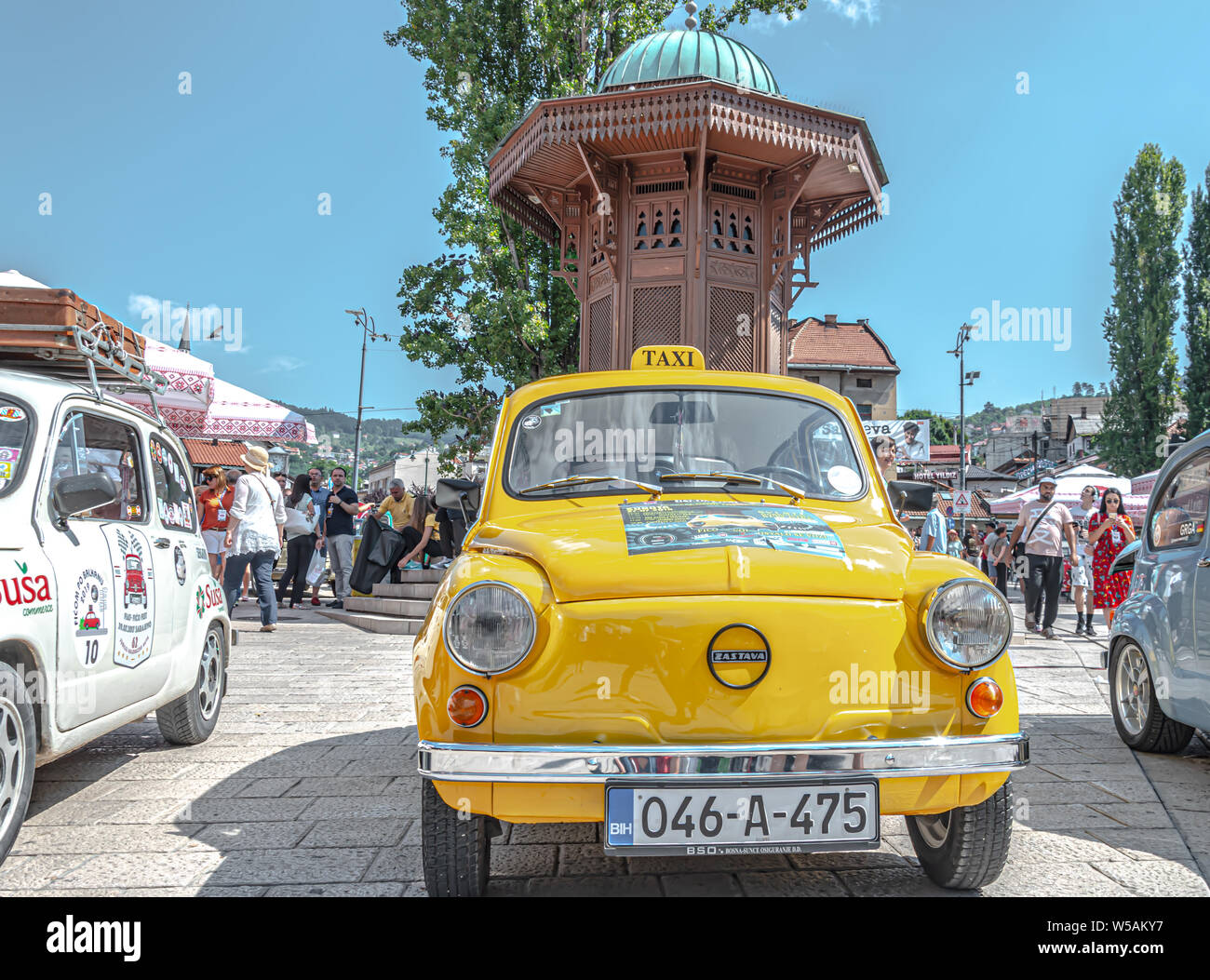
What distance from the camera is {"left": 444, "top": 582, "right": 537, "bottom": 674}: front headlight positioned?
8.15 feet

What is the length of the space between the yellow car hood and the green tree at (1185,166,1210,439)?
39.8 meters

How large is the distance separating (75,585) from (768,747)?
9.63 ft

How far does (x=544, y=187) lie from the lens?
44.4 feet

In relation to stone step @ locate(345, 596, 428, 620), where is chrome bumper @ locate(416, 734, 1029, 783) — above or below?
above

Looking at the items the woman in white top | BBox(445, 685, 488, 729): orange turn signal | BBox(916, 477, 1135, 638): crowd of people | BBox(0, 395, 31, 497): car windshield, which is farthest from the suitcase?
BBox(916, 477, 1135, 638): crowd of people

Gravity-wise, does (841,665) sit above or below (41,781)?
above

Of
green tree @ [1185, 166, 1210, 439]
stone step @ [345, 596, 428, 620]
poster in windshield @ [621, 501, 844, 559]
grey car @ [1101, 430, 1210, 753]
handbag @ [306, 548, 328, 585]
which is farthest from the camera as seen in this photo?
green tree @ [1185, 166, 1210, 439]

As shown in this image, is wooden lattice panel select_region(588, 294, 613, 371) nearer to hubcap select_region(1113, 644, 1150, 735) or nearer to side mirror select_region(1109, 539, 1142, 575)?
side mirror select_region(1109, 539, 1142, 575)

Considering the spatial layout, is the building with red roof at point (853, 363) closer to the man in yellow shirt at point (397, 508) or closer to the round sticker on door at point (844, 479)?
the man in yellow shirt at point (397, 508)

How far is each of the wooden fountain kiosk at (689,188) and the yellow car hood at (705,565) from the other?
9477 millimetres

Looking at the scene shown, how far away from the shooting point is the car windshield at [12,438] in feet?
12.0
